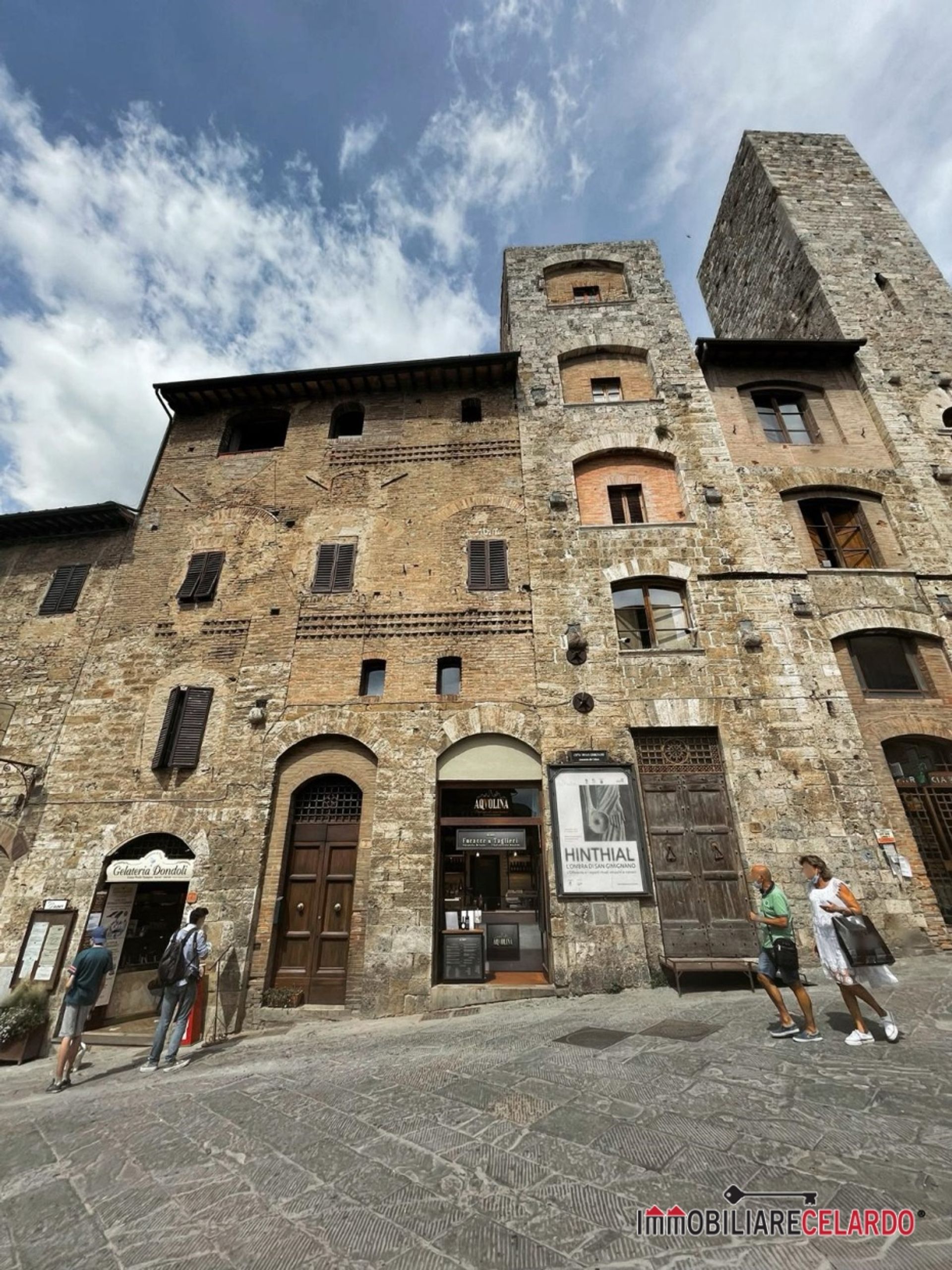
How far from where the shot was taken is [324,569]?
1248 centimetres

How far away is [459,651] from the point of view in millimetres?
11188

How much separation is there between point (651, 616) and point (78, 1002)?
1115 cm

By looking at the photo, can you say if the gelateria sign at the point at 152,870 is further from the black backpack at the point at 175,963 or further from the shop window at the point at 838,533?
the shop window at the point at 838,533

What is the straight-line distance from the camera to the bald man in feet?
17.4

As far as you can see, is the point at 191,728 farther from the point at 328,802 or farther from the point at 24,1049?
the point at 24,1049

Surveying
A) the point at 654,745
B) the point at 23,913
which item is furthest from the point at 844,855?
the point at 23,913

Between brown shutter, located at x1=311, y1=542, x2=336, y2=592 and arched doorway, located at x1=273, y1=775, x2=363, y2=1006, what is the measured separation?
4295mm

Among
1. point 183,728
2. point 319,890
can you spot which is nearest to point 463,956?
point 319,890

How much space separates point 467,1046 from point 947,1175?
4.49 metres

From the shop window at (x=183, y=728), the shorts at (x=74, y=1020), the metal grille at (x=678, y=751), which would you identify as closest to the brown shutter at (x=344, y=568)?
the shop window at (x=183, y=728)

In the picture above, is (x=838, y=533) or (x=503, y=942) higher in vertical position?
(x=838, y=533)

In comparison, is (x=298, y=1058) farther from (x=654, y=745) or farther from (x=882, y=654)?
(x=882, y=654)

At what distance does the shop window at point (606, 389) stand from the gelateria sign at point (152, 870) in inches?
568

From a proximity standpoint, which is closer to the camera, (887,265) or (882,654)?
(882,654)
